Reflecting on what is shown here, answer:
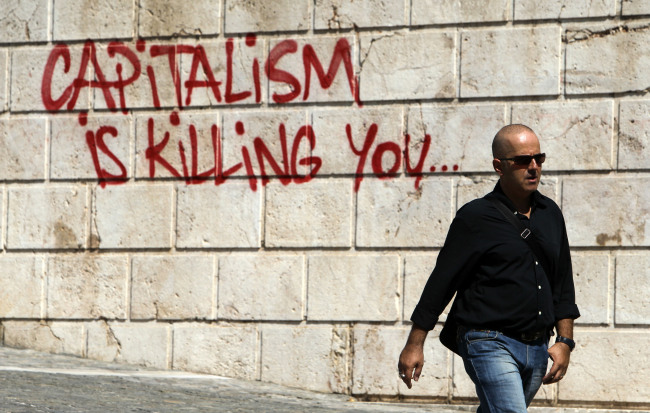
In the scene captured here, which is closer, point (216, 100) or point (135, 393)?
point (135, 393)

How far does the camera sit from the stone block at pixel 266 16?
23.1ft

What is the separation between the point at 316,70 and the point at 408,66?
63cm

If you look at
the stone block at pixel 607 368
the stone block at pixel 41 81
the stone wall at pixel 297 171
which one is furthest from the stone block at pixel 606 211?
the stone block at pixel 41 81

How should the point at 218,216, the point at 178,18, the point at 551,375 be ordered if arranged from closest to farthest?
the point at 551,375
the point at 218,216
the point at 178,18

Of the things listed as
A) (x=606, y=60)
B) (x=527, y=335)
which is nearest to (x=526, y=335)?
(x=527, y=335)

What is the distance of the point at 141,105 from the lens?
7.35m

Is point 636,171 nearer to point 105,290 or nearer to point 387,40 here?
point 387,40

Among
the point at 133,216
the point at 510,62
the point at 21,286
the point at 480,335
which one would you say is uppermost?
the point at 510,62

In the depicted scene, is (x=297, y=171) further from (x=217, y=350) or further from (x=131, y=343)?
(x=131, y=343)

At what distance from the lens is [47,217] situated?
24.4ft

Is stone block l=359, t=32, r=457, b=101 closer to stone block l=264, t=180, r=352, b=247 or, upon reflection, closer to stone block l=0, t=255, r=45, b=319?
stone block l=264, t=180, r=352, b=247

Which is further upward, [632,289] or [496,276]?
[496,276]

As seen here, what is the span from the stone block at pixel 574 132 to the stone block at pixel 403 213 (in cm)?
67

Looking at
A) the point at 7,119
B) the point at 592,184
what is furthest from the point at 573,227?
the point at 7,119
